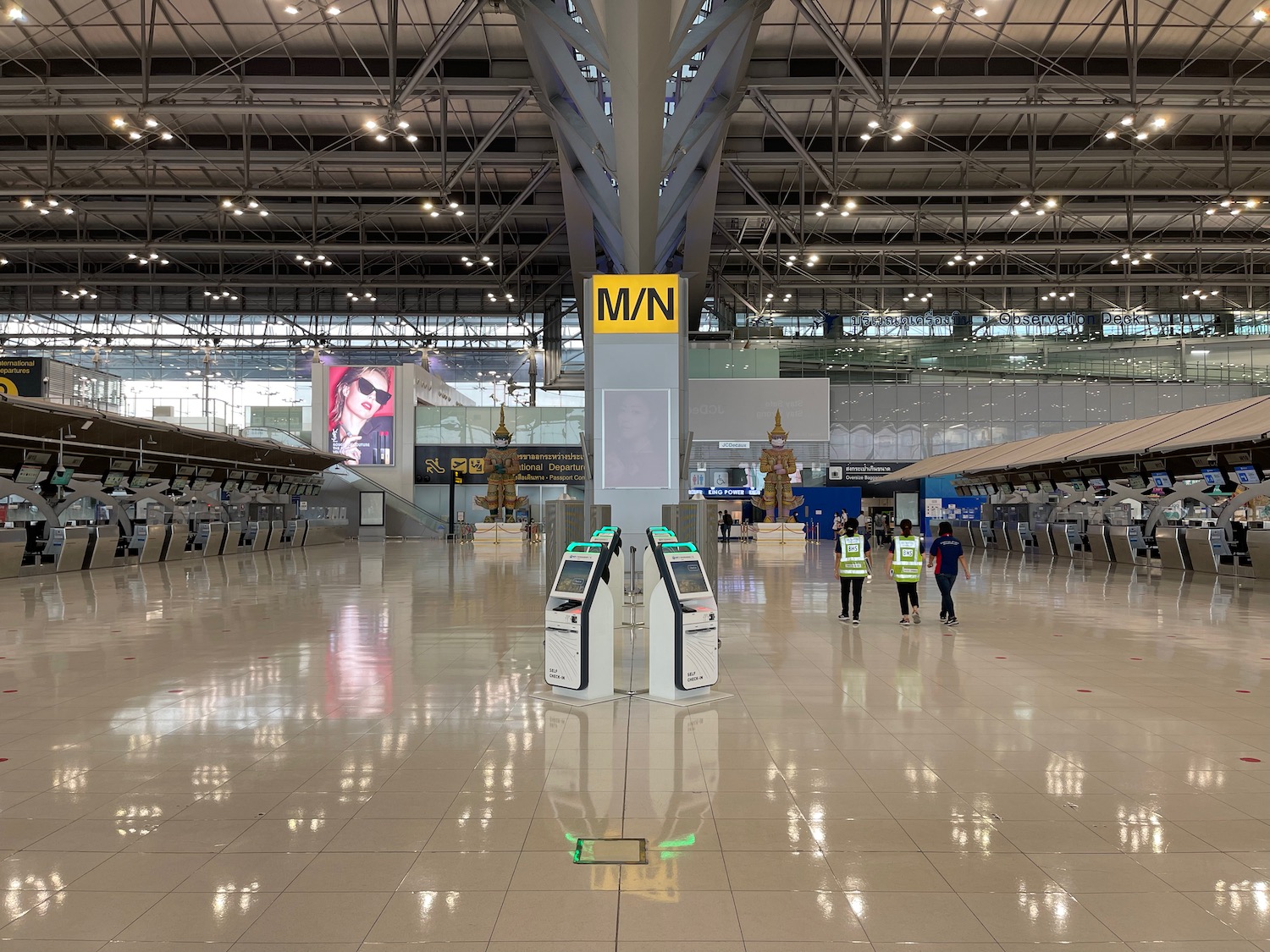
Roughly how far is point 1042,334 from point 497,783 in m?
46.0

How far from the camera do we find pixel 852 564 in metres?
11.9

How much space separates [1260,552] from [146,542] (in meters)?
25.9

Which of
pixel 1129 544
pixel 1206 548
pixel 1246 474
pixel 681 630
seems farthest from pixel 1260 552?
pixel 681 630

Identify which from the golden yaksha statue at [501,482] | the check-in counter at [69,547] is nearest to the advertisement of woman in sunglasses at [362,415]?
the golden yaksha statue at [501,482]

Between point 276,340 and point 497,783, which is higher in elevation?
point 276,340

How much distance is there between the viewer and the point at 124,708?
6914mm

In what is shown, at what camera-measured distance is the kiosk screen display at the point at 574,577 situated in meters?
7.05

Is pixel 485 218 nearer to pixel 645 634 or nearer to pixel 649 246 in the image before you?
pixel 649 246

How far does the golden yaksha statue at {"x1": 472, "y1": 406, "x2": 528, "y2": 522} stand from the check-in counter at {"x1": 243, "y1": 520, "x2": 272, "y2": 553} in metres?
10.2

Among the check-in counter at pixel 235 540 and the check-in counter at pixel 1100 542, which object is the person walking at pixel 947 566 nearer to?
the check-in counter at pixel 1100 542

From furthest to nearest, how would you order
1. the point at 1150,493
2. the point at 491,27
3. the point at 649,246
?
the point at 1150,493
the point at 491,27
the point at 649,246

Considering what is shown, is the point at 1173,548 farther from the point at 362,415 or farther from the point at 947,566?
the point at 362,415

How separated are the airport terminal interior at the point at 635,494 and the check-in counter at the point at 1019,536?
144mm

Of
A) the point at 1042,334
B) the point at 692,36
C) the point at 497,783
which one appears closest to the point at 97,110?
the point at 692,36
